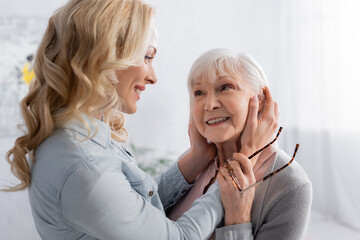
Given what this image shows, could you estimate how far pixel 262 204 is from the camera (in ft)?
4.19

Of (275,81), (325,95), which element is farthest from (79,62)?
(275,81)

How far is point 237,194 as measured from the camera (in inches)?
46.1

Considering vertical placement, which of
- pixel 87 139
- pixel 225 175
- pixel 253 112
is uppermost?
pixel 87 139

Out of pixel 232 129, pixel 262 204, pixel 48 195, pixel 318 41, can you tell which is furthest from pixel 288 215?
pixel 318 41

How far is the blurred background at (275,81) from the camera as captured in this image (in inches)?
135

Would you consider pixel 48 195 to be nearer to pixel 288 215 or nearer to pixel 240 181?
pixel 240 181

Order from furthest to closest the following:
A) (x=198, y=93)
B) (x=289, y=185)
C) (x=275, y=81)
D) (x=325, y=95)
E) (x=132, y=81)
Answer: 1. (x=275, y=81)
2. (x=325, y=95)
3. (x=198, y=93)
4. (x=289, y=185)
5. (x=132, y=81)

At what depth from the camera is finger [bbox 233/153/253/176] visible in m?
1.23

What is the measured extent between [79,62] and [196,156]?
2.46 feet

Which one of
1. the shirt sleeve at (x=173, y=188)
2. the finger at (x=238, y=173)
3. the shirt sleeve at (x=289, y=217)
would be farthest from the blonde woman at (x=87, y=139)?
the shirt sleeve at (x=173, y=188)

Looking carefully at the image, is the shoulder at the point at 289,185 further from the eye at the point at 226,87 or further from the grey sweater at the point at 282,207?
the eye at the point at 226,87

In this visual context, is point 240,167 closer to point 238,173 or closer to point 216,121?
point 238,173

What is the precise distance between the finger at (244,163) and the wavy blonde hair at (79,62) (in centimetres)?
47

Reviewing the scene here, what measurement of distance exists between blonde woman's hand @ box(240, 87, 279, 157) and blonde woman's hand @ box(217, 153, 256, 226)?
0.29 ft
